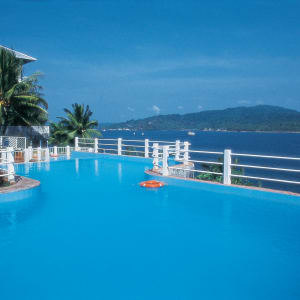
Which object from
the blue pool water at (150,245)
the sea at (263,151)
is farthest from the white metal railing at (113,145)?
the blue pool water at (150,245)

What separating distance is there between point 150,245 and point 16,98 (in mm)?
16860

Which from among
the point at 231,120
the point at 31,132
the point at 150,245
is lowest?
the point at 150,245

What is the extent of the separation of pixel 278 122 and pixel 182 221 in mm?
125214

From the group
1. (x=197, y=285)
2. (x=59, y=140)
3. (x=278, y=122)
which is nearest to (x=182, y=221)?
(x=197, y=285)

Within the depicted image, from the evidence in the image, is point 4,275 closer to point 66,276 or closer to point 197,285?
point 66,276

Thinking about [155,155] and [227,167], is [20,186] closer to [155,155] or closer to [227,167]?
[155,155]

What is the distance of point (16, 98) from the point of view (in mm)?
18859

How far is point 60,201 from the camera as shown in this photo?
7723mm

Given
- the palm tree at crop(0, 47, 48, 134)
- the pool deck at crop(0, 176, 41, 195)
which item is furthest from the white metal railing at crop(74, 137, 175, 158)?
the pool deck at crop(0, 176, 41, 195)

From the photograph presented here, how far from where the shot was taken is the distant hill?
399 ft

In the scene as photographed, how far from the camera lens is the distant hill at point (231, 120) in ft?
399

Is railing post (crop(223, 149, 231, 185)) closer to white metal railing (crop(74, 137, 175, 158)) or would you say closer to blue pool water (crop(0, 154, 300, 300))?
blue pool water (crop(0, 154, 300, 300))

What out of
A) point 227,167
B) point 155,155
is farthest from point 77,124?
point 227,167

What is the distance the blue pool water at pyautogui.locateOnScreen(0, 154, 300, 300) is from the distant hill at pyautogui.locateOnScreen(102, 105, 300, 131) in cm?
11331
